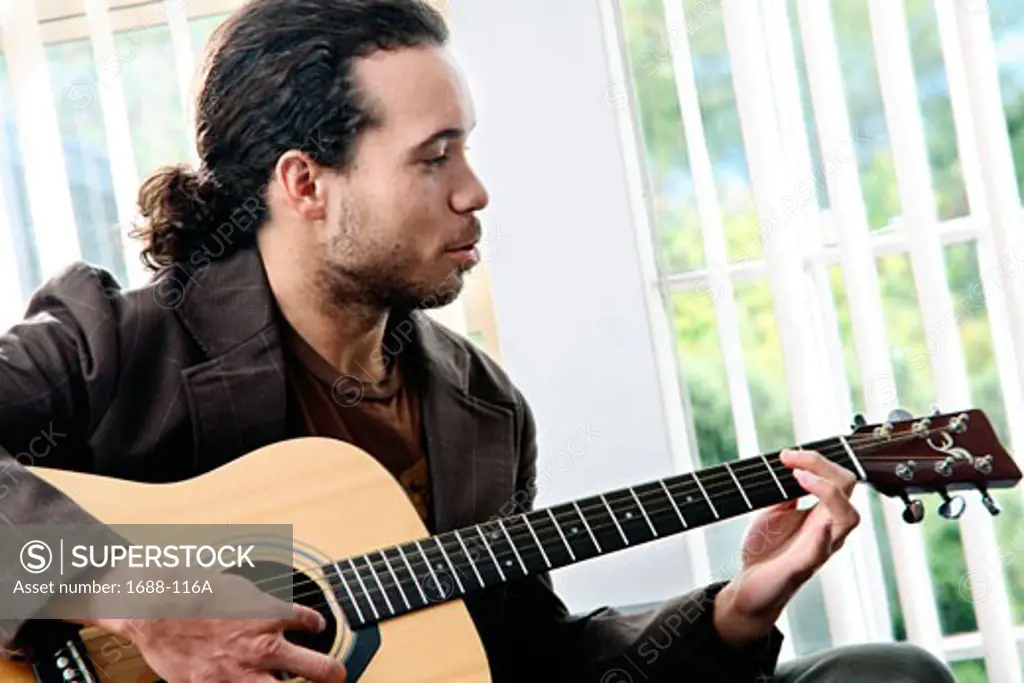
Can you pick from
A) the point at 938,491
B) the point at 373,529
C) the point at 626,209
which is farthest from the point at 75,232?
the point at 938,491

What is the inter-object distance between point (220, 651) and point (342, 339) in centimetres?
52

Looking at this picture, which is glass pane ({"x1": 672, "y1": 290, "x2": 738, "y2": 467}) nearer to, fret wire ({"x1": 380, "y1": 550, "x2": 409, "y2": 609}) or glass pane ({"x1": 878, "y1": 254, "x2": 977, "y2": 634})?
glass pane ({"x1": 878, "y1": 254, "x2": 977, "y2": 634})

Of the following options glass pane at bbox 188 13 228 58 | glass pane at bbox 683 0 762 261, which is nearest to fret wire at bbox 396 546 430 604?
glass pane at bbox 683 0 762 261

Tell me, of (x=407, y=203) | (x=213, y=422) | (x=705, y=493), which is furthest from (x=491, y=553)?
(x=407, y=203)

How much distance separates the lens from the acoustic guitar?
1.78 meters

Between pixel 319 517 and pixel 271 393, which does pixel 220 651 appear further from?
pixel 271 393

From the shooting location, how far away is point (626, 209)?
3.10 m

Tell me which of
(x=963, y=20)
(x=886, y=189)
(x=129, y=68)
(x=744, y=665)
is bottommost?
(x=744, y=665)

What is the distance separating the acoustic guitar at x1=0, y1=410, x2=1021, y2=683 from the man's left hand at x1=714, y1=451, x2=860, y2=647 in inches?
1.4

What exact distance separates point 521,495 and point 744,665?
440 mm

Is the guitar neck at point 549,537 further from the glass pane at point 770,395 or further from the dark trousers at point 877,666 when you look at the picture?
the glass pane at point 770,395

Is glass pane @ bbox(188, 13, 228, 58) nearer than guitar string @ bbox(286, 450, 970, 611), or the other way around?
guitar string @ bbox(286, 450, 970, 611)

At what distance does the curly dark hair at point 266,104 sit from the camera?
→ 7.04 ft

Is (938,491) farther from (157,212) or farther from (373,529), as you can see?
(157,212)
